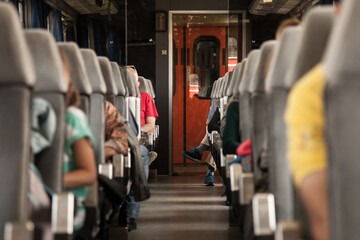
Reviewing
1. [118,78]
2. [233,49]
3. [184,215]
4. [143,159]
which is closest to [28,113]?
[118,78]

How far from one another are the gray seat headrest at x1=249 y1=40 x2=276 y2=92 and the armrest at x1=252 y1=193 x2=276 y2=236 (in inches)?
14.8

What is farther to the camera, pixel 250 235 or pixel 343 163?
pixel 250 235

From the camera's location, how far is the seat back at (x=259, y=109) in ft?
6.73

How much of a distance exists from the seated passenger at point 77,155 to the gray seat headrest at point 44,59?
10 cm

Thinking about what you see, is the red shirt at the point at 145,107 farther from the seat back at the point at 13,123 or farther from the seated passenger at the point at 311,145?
the seated passenger at the point at 311,145

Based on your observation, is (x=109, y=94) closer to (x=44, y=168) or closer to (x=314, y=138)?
(x=44, y=168)

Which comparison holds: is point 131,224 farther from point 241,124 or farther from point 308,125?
point 308,125

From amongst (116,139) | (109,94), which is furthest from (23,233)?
(109,94)

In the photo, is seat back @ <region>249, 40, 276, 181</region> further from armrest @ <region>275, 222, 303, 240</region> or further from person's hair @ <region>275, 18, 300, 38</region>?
armrest @ <region>275, 222, 303, 240</region>

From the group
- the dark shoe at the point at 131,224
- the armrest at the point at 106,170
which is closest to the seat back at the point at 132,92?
the dark shoe at the point at 131,224

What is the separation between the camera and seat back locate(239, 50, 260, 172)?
2.34m

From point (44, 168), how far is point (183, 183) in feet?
23.0

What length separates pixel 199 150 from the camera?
9.20 meters

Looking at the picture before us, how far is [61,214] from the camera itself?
1884mm
